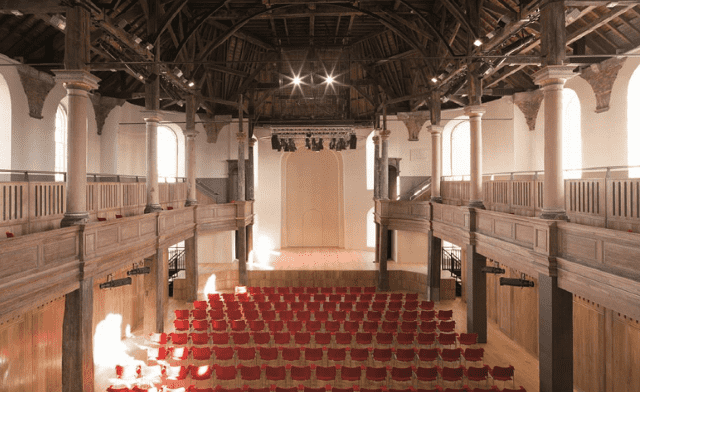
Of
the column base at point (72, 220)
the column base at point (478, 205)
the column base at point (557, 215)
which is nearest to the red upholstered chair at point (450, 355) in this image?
the column base at point (557, 215)

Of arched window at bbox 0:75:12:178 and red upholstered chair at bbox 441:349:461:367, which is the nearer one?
red upholstered chair at bbox 441:349:461:367

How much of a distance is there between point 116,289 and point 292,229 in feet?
54.4

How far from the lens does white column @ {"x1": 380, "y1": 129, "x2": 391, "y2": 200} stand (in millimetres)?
27047

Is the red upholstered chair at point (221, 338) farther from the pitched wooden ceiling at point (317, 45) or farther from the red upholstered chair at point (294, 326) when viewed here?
the pitched wooden ceiling at point (317, 45)

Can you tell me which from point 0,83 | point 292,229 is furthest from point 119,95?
Result: point 292,229

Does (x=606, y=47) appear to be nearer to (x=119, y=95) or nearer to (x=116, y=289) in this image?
(x=116, y=289)

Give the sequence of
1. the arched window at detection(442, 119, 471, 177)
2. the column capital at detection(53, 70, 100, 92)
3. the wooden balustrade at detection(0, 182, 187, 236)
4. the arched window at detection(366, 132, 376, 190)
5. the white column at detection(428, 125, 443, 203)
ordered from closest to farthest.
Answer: the wooden balustrade at detection(0, 182, 187, 236) < the column capital at detection(53, 70, 100, 92) < the white column at detection(428, 125, 443, 203) < the arched window at detection(442, 119, 471, 177) < the arched window at detection(366, 132, 376, 190)

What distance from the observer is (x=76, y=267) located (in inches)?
425

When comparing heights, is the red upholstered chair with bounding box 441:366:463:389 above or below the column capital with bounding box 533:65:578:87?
below

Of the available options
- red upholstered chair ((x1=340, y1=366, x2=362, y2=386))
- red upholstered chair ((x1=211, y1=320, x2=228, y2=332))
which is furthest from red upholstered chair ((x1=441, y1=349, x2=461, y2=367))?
red upholstered chair ((x1=211, y1=320, x2=228, y2=332))

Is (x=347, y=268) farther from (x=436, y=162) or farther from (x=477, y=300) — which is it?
(x=477, y=300)

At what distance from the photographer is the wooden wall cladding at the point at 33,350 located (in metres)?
10.6

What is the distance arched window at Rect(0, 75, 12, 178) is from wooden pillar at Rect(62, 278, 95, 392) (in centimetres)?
915

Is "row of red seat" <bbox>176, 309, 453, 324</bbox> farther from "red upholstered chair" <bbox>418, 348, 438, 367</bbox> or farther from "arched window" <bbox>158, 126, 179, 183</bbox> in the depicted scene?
"arched window" <bbox>158, 126, 179, 183</bbox>
